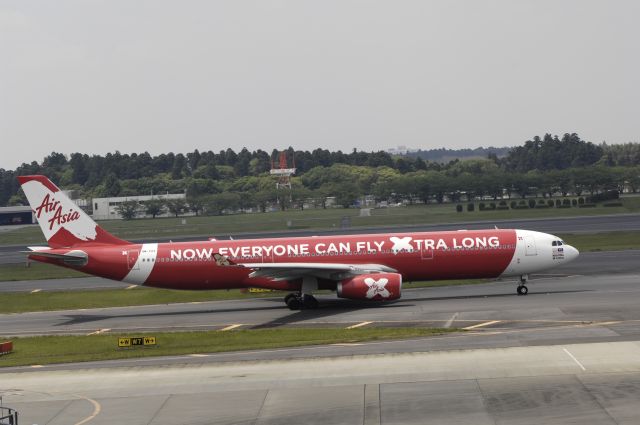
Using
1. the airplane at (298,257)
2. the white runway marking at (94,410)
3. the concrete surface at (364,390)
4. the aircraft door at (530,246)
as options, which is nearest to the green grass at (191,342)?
the concrete surface at (364,390)

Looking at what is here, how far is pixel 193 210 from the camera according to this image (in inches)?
4847

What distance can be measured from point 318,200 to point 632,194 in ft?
149

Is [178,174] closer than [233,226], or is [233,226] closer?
[233,226]

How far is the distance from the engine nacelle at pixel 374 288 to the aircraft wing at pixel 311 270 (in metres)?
1.04

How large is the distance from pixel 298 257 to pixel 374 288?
571cm

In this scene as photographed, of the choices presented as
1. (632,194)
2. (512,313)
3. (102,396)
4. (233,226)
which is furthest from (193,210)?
(102,396)

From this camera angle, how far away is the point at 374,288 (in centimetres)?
4950

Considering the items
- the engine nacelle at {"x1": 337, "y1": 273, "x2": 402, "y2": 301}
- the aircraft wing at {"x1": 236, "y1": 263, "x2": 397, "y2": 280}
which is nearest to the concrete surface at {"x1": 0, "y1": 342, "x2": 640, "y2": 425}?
the aircraft wing at {"x1": 236, "y1": 263, "x2": 397, "y2": 280}

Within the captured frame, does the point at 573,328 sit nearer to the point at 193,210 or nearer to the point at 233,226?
the point at 233,226

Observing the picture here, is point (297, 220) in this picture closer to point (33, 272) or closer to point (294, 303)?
point (33, 272)

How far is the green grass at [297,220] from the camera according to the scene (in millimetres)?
102938

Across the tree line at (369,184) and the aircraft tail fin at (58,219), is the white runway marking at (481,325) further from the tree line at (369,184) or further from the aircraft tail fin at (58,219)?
the tree line at (369,184)

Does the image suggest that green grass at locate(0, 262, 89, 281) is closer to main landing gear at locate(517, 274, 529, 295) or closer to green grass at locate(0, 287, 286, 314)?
green grass at locate(0, 287, 286, 314)

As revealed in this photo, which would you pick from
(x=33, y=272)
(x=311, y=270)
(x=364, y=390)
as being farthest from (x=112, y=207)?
(x=364, y=390)
